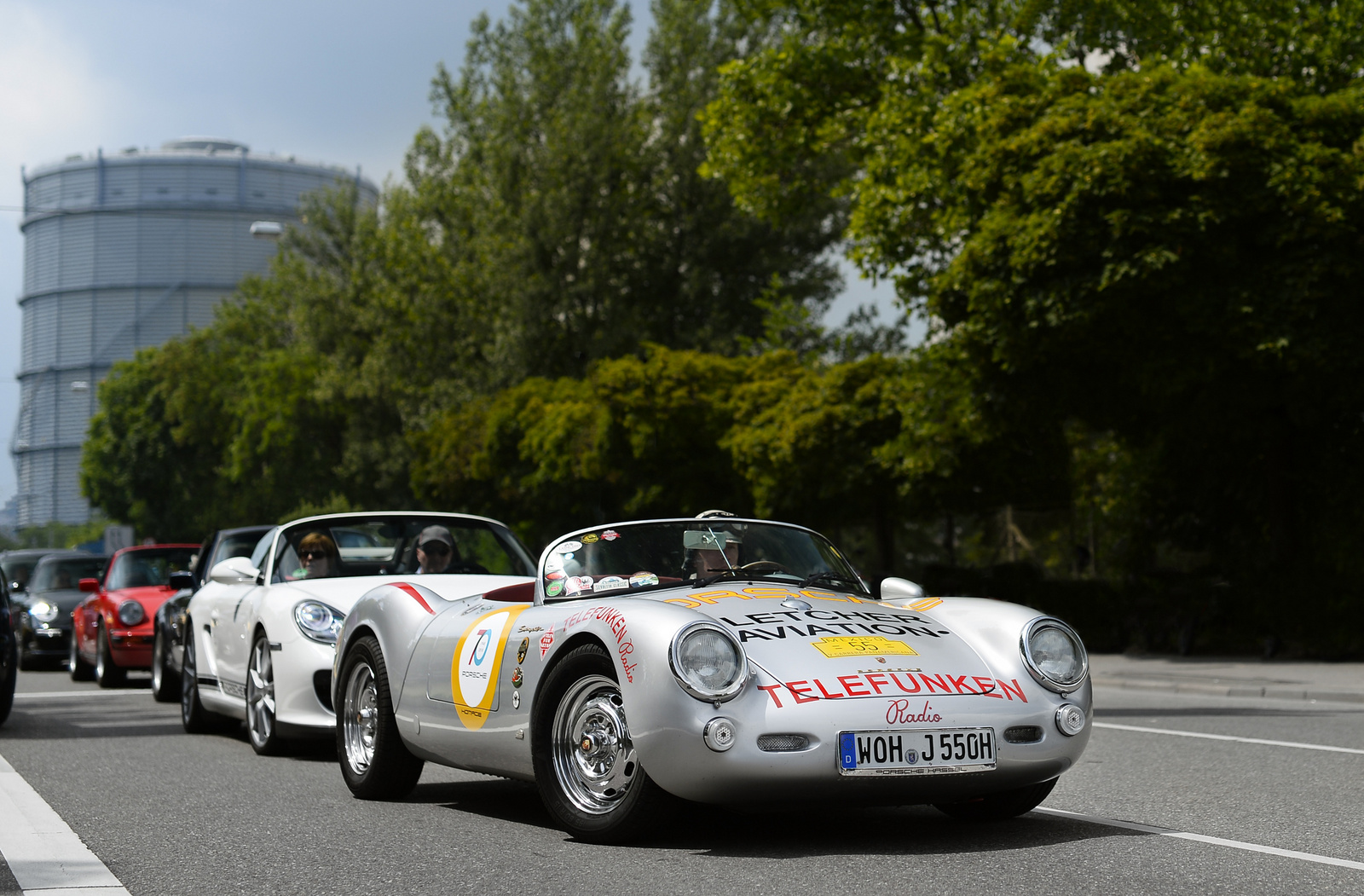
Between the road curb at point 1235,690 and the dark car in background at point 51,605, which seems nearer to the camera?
the road curb at point 1235,690

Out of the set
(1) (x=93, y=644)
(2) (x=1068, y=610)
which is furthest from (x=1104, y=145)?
(1) (x=93, y=644)

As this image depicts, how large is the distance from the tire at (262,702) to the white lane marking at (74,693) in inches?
249

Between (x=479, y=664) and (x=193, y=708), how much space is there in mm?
5480

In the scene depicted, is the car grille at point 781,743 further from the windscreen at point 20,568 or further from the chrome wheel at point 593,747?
the windscreen at point 20,568

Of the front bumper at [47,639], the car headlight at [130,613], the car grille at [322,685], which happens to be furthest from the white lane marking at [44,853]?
the front bumper at [47,639]

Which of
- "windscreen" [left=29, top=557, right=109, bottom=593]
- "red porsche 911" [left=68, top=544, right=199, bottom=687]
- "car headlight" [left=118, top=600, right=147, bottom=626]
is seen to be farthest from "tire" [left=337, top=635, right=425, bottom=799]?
"windscreen" [left=29, top=557, right=109, bottom=593]

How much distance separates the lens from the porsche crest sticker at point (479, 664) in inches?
262

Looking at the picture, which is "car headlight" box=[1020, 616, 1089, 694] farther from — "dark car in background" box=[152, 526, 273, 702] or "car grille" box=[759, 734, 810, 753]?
"dark car in background" box=[152, 526, 273, 702]

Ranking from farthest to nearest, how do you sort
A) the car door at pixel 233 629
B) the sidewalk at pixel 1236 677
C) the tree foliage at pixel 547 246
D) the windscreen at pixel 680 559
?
the tree foliage at pixel 547 246
the sidewalk at pixel 1236 677
the car door at pixel 233 629
the windscreen at pixel 680 559

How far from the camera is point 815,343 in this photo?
4419 cm

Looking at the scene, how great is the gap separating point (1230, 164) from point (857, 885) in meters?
15.1

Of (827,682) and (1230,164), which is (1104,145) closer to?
(1230,164)

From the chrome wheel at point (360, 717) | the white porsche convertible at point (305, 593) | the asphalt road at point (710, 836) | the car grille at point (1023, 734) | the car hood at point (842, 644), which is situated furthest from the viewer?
the white porsche convertible at point (305, 593)

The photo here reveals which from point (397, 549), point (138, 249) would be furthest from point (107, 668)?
point (138, 249)
